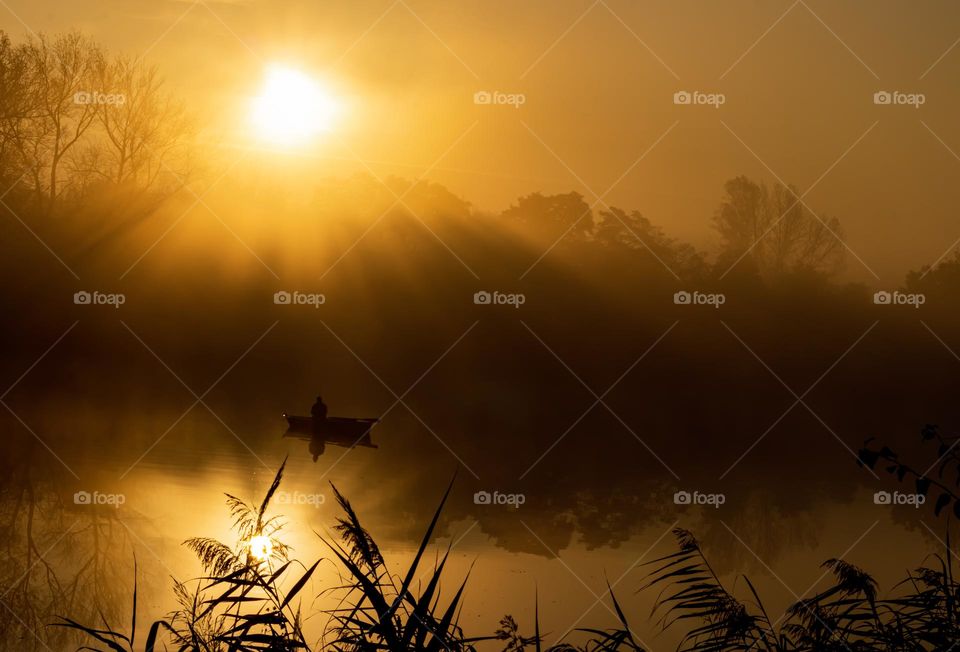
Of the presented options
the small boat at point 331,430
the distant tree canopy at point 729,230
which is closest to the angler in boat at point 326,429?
the small boat at point 331,430

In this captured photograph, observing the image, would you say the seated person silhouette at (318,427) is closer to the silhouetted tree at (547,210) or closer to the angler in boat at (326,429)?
the angler in boat at (326,429)

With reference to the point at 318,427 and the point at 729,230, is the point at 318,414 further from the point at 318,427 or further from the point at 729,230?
the point at 729,230

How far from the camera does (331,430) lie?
85.4 feet

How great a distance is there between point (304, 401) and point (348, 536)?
3916cm

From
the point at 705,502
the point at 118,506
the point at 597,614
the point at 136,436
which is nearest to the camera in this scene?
the point at 597,614

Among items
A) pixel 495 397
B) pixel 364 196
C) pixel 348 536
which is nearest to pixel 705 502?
pixel 348 536

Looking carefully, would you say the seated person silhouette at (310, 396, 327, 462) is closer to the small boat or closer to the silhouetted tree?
the small boat

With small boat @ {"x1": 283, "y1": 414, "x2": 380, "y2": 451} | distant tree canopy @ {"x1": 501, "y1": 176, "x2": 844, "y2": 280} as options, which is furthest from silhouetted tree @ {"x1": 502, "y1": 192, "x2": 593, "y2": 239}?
small boat @ {"x1": 283, "y1": 414, "x2": 380, "y2": 451}

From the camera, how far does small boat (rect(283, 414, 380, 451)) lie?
25.8 meters

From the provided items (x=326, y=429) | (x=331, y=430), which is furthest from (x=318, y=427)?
(x=331, y=430)

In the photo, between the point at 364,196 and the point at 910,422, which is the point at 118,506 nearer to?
the point at 910,422

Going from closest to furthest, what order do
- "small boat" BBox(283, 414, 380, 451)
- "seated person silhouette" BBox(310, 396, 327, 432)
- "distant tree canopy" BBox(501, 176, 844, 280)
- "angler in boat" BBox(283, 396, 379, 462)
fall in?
"seated person silhouette" BBox(310, 396, 327, 432), "angler in boat" BBox(283, 396, 379, 462), "small boat" BBox(283, 414, 380, 451), "distant tree canopy" BBox(501, 176, 844, 280)

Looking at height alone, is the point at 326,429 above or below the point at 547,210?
below

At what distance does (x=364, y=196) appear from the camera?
5891 cm
